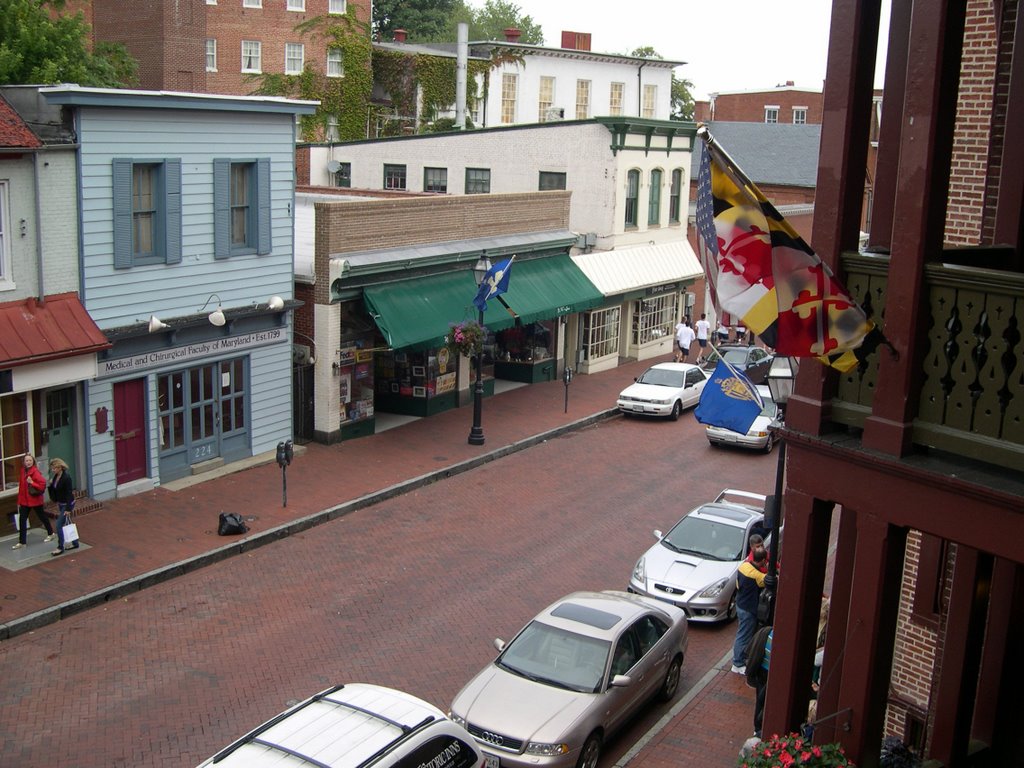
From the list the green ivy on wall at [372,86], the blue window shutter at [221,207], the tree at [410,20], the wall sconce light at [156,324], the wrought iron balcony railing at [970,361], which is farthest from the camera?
the tree at [410,20]

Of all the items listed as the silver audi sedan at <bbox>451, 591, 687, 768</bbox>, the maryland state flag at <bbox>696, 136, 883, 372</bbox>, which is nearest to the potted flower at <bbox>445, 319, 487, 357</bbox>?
the silver audi sedan at <bbox>451, 591, 687, 768</bbox>

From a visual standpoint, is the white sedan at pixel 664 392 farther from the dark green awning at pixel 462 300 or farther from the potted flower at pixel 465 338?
the potted flower at pixel 465 338

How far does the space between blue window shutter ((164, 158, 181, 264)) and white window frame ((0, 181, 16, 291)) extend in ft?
10.7

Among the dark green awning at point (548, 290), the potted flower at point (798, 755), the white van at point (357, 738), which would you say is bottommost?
the white van at point (357, 738)

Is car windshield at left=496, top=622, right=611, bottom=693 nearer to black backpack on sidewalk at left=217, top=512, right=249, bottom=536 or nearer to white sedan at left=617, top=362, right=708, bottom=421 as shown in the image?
black backpack on sidewalk at left=217, top=512, right=249, bottom=536

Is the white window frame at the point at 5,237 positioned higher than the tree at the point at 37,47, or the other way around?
the tree at the point at 37,47

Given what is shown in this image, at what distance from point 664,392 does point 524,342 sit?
519 centimetres

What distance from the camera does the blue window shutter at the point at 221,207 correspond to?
23156 mm

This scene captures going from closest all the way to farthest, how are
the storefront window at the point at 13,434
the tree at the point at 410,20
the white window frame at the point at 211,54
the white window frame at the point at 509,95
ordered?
the storefront window at the point at 13,434, the white window frame at the point at 509,95, the white window frame at the point at 211,54, the tree at the point at 410,20

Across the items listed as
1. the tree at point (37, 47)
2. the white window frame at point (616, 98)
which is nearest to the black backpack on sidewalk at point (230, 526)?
the tree at point (37, 47)

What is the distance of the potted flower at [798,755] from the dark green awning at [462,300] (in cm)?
1827

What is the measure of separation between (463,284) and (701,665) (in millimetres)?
15183

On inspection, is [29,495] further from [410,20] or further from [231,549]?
[410,20]

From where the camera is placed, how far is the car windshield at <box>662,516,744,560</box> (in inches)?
731
